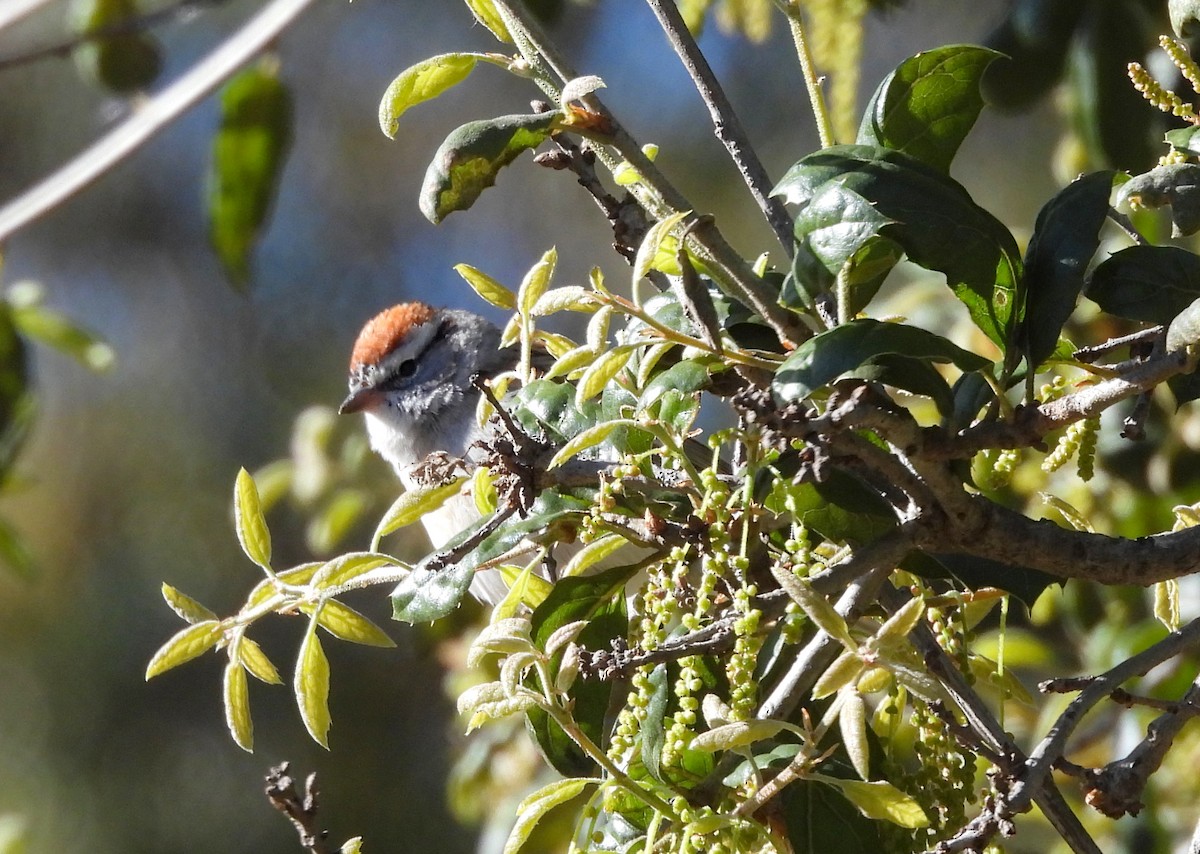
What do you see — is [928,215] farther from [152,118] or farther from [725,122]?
[152,118]

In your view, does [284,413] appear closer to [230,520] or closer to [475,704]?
[230,520]

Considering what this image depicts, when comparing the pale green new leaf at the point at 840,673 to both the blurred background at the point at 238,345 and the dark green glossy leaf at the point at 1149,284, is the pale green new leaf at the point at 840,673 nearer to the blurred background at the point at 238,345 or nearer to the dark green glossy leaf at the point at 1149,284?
the dark green glossy leaf at the point at 1149,284

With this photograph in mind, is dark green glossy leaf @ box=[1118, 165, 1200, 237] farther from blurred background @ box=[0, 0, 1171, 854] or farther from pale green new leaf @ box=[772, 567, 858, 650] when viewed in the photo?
blurred background @ box=[0, 0, 1171, 854]

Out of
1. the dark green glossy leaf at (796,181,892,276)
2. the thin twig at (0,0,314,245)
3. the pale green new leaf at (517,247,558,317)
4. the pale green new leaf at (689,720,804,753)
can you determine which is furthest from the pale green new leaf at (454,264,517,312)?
the pale green new leaf at (689,720,804,753)

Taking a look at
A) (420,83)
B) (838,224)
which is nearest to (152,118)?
(420,83)

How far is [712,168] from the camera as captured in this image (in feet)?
17.0

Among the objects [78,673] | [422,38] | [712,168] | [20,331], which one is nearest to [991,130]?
[712,168]

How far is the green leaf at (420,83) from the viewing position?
3.33ft

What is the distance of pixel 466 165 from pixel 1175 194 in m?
0.53

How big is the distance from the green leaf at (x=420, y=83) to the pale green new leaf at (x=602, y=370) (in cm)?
25

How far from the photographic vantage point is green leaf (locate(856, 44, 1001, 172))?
1.04 meters

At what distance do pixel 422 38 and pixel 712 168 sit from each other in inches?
60.5

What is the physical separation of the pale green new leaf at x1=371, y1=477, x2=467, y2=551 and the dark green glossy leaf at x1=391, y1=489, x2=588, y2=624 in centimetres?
5

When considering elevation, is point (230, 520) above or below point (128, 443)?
below
